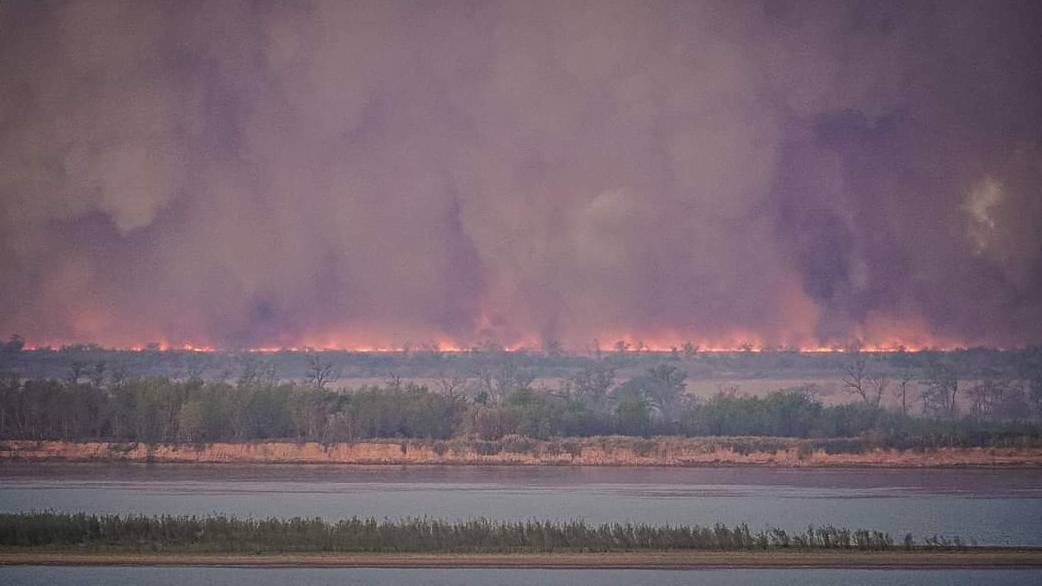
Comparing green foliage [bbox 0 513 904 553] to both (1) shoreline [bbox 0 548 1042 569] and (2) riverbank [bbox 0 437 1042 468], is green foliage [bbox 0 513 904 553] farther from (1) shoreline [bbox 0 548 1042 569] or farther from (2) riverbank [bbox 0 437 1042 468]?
(2) riverbank [bbox 0 437 1042 468]

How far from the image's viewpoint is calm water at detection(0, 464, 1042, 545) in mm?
59875

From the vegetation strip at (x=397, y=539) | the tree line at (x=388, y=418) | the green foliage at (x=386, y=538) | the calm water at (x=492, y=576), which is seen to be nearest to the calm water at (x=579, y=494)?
the vegetation strip at (x=397, y=539)

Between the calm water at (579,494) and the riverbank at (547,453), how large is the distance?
620cm

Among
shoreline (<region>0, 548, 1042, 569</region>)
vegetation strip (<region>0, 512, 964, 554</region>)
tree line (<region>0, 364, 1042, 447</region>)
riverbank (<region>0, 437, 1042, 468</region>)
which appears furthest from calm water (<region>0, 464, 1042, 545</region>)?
tree line (<region>0, 364, 1042, 447</region>)

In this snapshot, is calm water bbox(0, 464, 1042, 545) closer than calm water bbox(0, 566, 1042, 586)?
No

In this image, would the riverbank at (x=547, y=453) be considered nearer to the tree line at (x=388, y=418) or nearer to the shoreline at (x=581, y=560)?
the tree line at (x=388, y=418)

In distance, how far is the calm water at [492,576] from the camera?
41969 millimetres

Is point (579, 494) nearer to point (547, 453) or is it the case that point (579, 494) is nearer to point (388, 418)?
point (547, 453)

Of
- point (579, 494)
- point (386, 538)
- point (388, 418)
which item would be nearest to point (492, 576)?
point (386, 538)

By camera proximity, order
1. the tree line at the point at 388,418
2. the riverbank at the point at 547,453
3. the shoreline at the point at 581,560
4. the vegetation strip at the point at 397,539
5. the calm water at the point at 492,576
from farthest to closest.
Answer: the tree line at the point at 388,418 < the riverbank at the point at 547,453 < the vegetation strip at the point at 397,539 < the shoreline at the point at 581,560 < the calm water at the point at 492,576

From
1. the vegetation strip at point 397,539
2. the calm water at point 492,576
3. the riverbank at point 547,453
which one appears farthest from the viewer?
the riverbank at point 547,453

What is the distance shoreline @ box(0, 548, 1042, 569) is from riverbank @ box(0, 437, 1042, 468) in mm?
60563

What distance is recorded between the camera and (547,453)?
370ft

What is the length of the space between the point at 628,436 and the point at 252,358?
6044 centimetres
